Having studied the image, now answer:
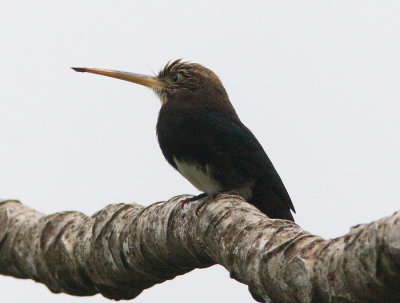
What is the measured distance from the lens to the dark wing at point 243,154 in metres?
5.00

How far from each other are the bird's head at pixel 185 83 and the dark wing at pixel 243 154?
0.31 meters

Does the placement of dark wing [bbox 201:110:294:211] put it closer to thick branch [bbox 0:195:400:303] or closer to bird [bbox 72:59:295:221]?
bird [bbox 72:59:295:221]

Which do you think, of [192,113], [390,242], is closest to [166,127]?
[192,113]

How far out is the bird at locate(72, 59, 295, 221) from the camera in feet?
16.0

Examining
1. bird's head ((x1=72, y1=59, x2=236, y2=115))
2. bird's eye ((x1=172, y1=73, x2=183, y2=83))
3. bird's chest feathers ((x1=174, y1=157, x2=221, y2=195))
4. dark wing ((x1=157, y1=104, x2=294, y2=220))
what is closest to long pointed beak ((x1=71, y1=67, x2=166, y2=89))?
bird's head ((x1=72, y1=59, x2=236, y2=115))

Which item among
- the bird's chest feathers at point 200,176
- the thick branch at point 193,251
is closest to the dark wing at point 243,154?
the bird's chest feathers at point 200,176

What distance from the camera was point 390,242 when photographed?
6.30ft

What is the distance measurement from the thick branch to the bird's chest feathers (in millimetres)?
837

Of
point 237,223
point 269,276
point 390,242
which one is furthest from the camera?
point 237,223

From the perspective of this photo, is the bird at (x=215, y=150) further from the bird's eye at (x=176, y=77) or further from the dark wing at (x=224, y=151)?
the bird's eye at (x=176, y=77)

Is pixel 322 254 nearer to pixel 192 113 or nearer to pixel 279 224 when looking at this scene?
pixel 279 224

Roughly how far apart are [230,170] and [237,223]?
6.82 feet

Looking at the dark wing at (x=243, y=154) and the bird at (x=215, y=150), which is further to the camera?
the dark wing at (x=243, y=154)

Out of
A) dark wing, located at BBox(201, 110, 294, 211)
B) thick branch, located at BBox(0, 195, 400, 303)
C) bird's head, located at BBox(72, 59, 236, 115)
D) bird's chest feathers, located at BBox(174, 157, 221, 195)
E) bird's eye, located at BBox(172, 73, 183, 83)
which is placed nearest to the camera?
thick branch, located at BBox(0, 195, 400, 303)
